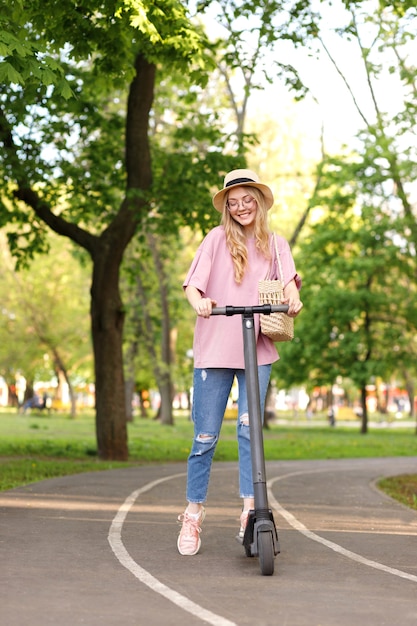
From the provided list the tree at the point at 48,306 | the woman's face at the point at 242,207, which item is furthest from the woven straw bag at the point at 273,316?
the tree at the point at 48,306

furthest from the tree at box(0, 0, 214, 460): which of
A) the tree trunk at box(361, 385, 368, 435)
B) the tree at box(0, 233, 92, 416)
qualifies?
the tree at box(0, 233, 92, 416)

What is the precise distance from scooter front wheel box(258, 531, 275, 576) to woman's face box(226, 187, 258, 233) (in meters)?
1.98

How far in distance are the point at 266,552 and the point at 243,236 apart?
6.60 ft

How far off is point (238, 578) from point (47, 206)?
14.2 meters

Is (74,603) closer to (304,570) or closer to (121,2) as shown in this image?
(304,570)

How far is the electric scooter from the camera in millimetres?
6086

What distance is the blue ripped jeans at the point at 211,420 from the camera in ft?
21.9

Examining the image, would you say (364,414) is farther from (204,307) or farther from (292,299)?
(204,307)

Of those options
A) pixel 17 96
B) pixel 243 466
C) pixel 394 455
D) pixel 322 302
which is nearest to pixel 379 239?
pixel 322 302

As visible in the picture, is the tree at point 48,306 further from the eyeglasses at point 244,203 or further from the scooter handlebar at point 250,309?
the scooter handlebar at point 250,309

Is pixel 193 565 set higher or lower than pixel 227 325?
lower

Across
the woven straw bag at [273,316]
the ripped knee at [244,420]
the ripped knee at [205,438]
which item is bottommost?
the ripped knee at [205,438]

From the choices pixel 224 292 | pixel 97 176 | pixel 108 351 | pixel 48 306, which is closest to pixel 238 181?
pixel 224 292

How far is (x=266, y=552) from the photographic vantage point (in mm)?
5871
